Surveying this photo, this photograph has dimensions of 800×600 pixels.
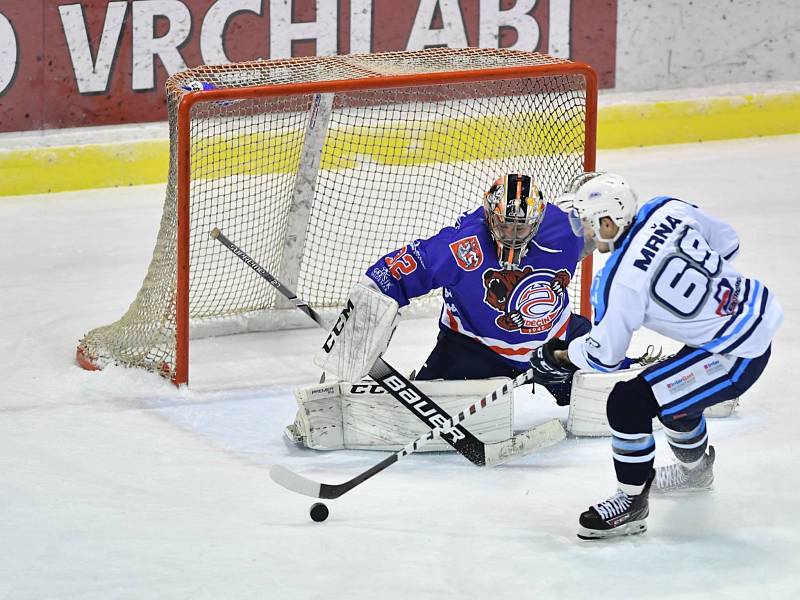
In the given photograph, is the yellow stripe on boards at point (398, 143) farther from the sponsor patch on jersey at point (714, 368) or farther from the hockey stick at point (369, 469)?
the sponsor patch on jersey at point (714, 368)

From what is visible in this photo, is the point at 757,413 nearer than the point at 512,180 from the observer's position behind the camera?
No

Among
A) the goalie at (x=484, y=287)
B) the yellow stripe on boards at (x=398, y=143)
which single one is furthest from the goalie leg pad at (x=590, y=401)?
the yellow stripe on boards at (x=398, y=143)

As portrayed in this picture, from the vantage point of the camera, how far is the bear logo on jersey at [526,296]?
434cm

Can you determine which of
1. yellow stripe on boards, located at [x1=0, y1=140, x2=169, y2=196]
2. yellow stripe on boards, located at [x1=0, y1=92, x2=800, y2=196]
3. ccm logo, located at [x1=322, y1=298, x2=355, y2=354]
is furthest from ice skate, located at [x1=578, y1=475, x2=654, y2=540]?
yellow stripe on boards, located at [x1=0, y1=140, x2=169, y2=196]

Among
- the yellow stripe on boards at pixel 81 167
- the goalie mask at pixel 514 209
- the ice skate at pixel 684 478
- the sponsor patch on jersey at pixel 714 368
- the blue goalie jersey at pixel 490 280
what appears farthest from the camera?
the yellow stripe on boards at pixel 81 167

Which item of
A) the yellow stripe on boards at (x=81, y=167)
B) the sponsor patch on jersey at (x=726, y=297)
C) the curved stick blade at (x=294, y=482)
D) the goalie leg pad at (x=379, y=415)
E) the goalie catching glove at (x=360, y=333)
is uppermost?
the sponsor patch on jersey at (x=726, y=297)

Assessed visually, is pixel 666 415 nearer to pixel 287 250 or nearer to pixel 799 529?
pixel 799 529

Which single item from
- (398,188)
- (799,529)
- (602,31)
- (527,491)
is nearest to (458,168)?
(398,188)

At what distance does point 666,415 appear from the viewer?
12.3 feet

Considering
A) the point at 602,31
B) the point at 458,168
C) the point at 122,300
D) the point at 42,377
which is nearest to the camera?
the point at 42,377

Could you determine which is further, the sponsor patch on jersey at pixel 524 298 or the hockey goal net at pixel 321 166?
the hockey goal net at pixel 321 166

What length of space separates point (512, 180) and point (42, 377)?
1.75m

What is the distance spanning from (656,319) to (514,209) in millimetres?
682

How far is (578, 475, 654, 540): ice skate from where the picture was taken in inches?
147
